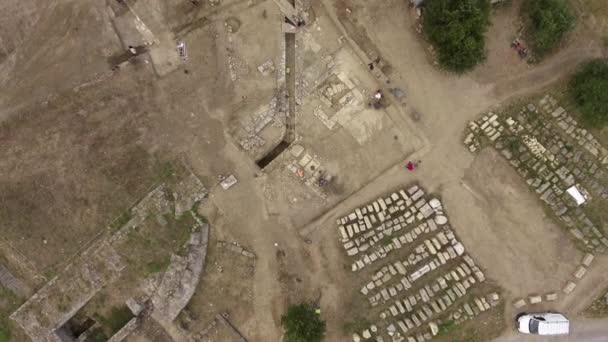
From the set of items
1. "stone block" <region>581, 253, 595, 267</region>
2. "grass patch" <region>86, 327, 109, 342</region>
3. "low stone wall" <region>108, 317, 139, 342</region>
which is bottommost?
"stone block" <region>581, 253, 595, 267</region>

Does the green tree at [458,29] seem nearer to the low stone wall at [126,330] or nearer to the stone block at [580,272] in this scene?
the stone block at [580,272]

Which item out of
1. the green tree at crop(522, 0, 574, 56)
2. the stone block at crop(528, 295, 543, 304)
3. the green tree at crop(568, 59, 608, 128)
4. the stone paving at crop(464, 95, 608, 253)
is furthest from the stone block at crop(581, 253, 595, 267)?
the green tree at crop(522, 0, 574, 56)

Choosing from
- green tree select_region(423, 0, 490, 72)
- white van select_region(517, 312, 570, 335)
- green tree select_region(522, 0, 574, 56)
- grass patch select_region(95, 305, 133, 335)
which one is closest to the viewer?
green tree select_region(423, 0, 490, 72)

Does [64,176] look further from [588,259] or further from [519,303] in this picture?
[588,259]

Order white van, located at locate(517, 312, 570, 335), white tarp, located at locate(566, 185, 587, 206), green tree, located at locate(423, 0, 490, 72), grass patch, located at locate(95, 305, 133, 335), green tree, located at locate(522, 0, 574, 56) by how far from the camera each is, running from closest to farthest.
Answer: green tree, located at locate(423, 0, 490, 72)
green tree, located at locate(522, 0, 574, 56)
white van, located at locate(517, 312, 570, 335)
white tarp, located at locate(566, 185, 587, 206)
grass patch, located at locate(95, 305, 133, 335)

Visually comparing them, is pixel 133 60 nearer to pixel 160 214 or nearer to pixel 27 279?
pixel 160 214

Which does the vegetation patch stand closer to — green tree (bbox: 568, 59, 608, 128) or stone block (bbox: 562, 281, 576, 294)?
stone block (bbox: 562, 281, 576, 294)

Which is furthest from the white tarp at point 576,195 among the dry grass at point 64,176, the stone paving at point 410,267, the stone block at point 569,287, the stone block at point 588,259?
the dry grass at point 64,176

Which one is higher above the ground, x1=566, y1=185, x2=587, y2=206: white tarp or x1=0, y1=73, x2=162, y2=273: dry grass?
x1=0, y1=73, x2=162, y2=273: dry grass
